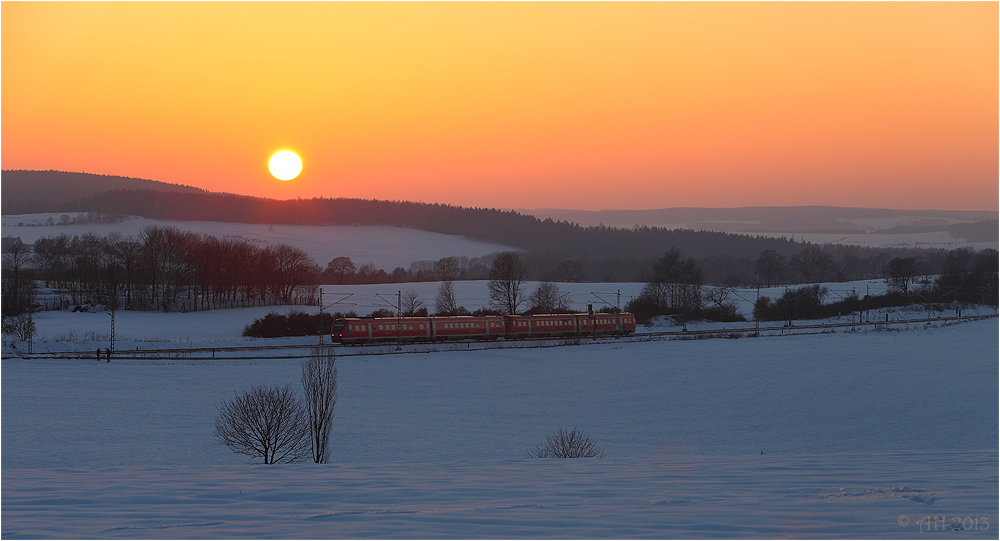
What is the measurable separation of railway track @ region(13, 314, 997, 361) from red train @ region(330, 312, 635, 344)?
74 cm

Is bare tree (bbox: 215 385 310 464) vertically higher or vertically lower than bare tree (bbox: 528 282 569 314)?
lower

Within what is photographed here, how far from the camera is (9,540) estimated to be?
7156mm

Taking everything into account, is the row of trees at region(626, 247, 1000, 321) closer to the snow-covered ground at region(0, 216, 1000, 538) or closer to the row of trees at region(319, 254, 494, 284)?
the snow-covered ground at region(0, 216, 1000, 538)

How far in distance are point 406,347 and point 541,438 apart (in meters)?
28.0

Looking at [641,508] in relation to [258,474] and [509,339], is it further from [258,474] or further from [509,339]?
[509,339]

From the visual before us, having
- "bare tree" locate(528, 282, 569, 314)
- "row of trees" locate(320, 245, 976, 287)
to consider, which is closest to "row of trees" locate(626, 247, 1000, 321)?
"bare tree" locate(528, 282, 569, 314)

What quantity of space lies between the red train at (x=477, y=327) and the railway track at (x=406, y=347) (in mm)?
739

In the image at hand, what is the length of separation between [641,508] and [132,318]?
72.3 m

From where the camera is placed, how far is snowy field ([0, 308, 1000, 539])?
7.96 m

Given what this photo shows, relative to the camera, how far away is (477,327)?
57.8 meters

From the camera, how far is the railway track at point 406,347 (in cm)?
4478

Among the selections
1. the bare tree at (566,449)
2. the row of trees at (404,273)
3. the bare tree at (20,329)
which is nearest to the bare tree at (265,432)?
the bare tree at (566,449)

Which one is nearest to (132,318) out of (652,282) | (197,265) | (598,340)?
(197,265)

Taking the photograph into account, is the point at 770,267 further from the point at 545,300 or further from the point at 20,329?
the point at 20,329
